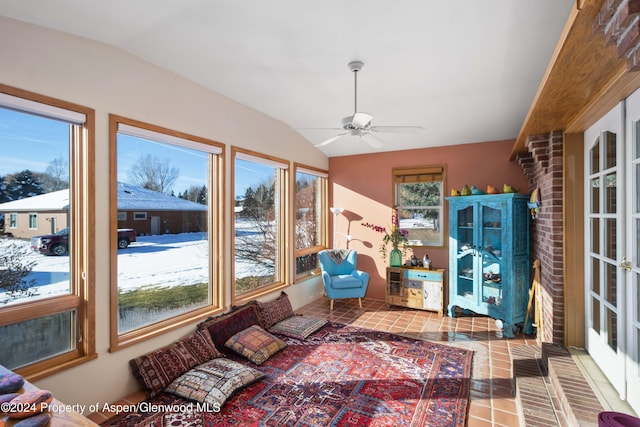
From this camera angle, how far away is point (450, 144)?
4875 mm

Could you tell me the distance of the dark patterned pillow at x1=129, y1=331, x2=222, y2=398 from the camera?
Result: 2549mm

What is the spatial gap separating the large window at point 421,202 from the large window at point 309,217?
1344 mm

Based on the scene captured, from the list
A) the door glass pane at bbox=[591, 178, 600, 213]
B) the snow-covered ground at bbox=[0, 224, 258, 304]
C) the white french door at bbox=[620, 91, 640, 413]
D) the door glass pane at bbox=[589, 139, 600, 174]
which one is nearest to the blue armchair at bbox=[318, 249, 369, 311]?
the snow-covered ground at bbox=[0, 224, 258, 304]

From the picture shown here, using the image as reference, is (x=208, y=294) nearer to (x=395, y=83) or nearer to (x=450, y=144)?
(x=395, y=83)

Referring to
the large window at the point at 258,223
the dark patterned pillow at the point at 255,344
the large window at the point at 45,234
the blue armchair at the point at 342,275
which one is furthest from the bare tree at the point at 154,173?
the blue armchair at the point at 342,275

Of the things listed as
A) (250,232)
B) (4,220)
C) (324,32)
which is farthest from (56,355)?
(324,32)

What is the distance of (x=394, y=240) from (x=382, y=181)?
3.43 feet

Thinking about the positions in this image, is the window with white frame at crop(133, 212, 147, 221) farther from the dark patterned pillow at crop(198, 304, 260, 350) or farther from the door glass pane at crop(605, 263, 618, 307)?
the door glass pane at crop(605, 263, 618, 307)

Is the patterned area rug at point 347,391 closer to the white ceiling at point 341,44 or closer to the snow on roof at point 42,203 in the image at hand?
the snow on roof at point 42,203

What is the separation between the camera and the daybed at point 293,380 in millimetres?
2293

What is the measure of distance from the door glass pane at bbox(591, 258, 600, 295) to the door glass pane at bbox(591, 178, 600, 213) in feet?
1.32

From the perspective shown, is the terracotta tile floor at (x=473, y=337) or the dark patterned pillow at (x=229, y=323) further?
the dark patterned pillow at (x=229, y=323)

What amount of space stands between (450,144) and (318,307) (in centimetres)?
323

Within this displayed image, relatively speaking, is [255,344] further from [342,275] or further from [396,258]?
[396,258]
